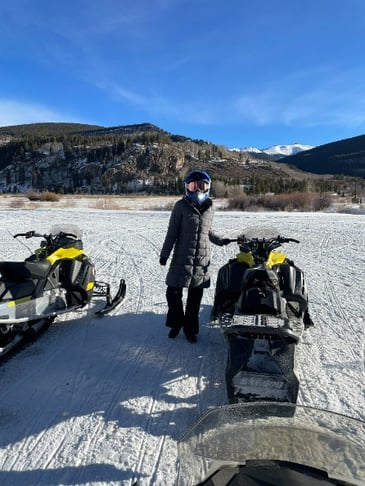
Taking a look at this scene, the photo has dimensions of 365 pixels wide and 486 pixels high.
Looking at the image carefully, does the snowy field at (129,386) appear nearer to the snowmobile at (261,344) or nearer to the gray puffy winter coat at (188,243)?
the snowmobile at (261,344)

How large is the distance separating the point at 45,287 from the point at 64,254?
626mm

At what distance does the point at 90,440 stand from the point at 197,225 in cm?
231

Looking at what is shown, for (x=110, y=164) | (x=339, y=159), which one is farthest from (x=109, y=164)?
(x=339, y=159)

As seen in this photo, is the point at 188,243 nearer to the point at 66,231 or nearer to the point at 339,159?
the point at 66,231

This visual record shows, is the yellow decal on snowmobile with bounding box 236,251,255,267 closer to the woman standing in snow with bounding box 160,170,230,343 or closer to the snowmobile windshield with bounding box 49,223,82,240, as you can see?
the woman standing in snow with bounding box 160,170,230,343

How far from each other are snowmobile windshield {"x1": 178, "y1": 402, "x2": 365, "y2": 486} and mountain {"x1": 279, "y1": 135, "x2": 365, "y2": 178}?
161 meters

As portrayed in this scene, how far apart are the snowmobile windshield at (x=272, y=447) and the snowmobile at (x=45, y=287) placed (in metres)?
2.80

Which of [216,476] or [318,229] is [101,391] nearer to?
[216,476]

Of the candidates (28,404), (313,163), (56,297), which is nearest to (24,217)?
(56,297)

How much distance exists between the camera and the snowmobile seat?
418cm

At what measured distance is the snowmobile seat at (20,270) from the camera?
418cm

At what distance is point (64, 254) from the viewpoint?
5074 mm

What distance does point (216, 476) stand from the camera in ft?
5.32

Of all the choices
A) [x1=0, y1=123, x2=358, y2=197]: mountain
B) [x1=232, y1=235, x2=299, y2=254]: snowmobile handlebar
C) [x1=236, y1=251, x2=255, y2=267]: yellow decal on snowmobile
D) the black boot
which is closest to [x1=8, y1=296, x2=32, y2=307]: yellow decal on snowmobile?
the black boot
